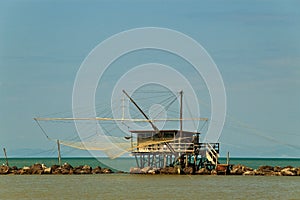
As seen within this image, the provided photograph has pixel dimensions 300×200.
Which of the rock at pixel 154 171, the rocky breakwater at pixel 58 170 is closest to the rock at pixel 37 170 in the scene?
the rocky breakwater at pixel 58 170

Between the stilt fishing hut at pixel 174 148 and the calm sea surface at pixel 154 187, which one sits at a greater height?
the stilt fishing hut at pixel 174 148

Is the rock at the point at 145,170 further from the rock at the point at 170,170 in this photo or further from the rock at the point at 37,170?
the rock at the point at 37,170

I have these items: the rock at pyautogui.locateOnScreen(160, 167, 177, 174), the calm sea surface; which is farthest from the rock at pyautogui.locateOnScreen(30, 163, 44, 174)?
the rock at pyautogui.locateOnScreen(160, 167, 177, 174)

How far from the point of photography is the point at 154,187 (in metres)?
55.0

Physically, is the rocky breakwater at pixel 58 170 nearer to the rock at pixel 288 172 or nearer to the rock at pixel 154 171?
the rock at pixel 154 171

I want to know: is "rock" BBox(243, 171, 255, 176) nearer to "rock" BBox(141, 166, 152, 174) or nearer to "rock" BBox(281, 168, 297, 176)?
"rock" BBox(281, 168, 297, 176)

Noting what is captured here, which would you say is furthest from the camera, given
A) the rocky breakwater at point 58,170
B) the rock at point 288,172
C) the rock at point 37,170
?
the rock at point 37,170

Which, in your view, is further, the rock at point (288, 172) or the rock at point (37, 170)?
the rock at point (37, 170)

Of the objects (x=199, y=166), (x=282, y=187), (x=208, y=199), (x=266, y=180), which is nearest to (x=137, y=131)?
(x=199, y=166)

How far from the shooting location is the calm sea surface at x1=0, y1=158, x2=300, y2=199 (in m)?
49.4

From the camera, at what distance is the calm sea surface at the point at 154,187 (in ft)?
162

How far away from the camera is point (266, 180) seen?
64688mm

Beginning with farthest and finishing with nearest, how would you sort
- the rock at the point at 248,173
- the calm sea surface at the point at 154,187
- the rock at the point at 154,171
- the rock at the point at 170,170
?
the rock at the point at 248,173, the rock at the point at 154,171, the rock at the point at 170,170, the calm sea surface at the point at 154,187

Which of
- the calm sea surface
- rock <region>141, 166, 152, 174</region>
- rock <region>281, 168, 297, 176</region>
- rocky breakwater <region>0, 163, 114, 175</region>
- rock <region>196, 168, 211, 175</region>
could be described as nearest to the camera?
the calm sea surface
